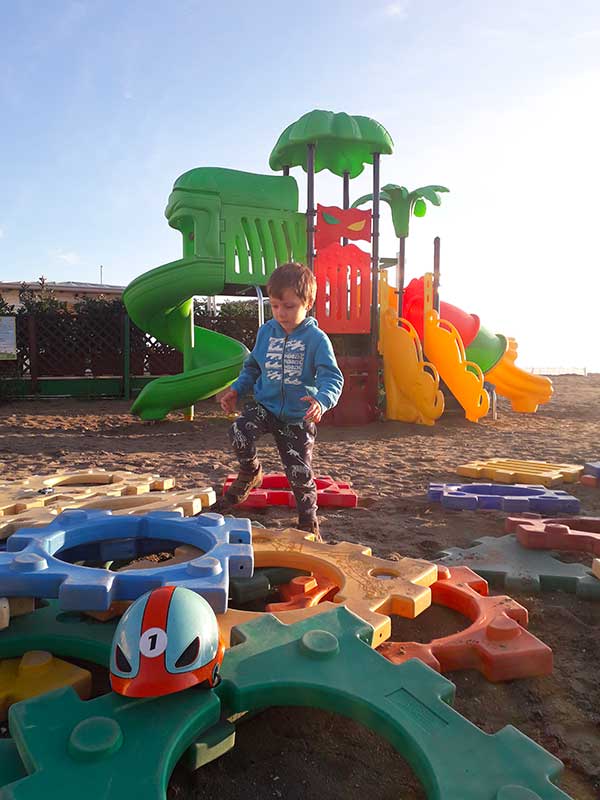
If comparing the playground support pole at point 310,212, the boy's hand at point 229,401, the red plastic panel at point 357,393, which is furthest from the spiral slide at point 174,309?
the boy's hand at point 229,401

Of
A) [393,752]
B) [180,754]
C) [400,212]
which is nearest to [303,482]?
[393,752]

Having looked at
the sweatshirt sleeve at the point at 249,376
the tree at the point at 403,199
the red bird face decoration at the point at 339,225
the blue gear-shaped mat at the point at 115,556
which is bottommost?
the blue gear-shaped mat at the point at 115,556

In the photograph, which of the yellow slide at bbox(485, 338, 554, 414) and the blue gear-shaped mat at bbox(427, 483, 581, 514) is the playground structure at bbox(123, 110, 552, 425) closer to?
the yellow slide at bbox(485, 338, 554, 414)

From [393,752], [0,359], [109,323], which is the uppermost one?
[109,323]

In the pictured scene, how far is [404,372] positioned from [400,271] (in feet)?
5.19

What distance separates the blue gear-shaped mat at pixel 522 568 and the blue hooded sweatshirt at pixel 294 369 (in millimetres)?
974

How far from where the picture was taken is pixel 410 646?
168 cm

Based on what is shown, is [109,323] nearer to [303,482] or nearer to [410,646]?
[303,482]

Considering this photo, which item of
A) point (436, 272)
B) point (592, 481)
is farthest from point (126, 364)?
point (592, 481)

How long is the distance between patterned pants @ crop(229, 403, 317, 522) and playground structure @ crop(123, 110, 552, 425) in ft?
14.7

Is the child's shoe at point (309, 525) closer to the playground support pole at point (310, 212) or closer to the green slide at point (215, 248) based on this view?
the green slide at point (215, 248)

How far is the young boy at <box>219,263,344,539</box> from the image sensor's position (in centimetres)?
296

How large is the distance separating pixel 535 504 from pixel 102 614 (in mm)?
2555

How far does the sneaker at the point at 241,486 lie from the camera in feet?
10.9
